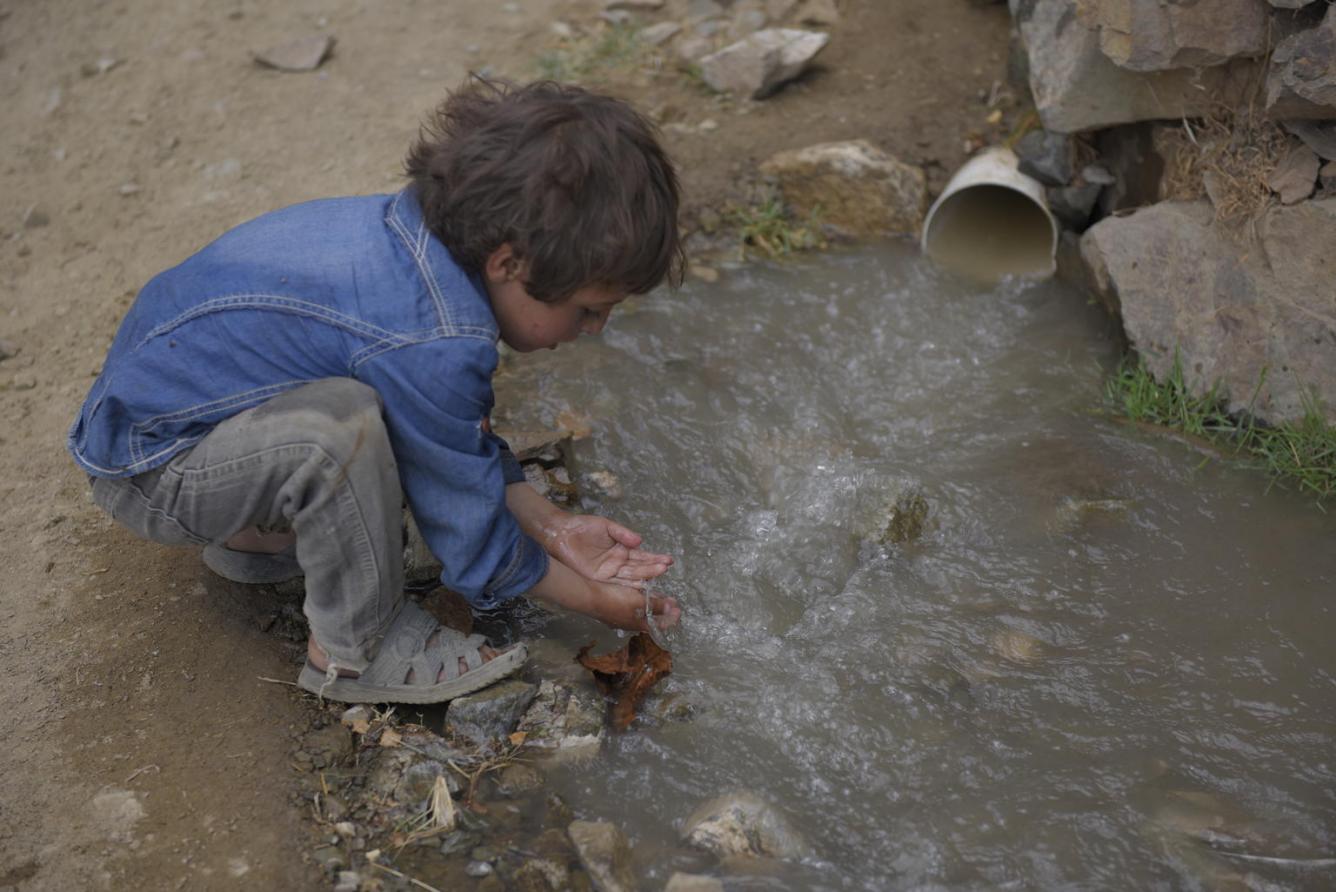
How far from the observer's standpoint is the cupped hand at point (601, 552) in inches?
107

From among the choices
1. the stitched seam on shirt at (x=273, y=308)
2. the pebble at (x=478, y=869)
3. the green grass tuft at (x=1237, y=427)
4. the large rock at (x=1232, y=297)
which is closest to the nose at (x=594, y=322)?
the stitched seam on shirt at (x=273, y=308)

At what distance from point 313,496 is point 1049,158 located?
3.04 meters

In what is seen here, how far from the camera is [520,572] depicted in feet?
8.30

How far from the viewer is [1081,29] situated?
13.0 ft

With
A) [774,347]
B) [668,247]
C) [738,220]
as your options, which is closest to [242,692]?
[668,247]

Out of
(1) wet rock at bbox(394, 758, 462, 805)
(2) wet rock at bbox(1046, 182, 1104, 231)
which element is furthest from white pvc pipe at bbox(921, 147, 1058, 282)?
(1) wet rock at bbox(394, 758, 462, 805)

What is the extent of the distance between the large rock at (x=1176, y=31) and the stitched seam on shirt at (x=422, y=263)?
2.37m

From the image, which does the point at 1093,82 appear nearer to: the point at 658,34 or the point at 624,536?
the point at 658,34

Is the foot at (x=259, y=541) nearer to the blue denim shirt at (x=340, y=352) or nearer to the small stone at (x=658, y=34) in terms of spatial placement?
the blue denim shirt at (x=340, y=352)

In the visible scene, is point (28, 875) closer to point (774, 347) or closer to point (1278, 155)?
point (774, 347)

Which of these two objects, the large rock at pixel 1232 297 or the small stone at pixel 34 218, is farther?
the small stone at pixel 34 218

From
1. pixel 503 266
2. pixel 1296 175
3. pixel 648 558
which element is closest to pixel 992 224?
pixel 1296 175

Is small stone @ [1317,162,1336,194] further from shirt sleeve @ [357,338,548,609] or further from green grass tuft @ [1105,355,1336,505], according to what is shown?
shirt sleeve @ [357,338,548,609]

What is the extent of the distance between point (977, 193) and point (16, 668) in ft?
11.7
